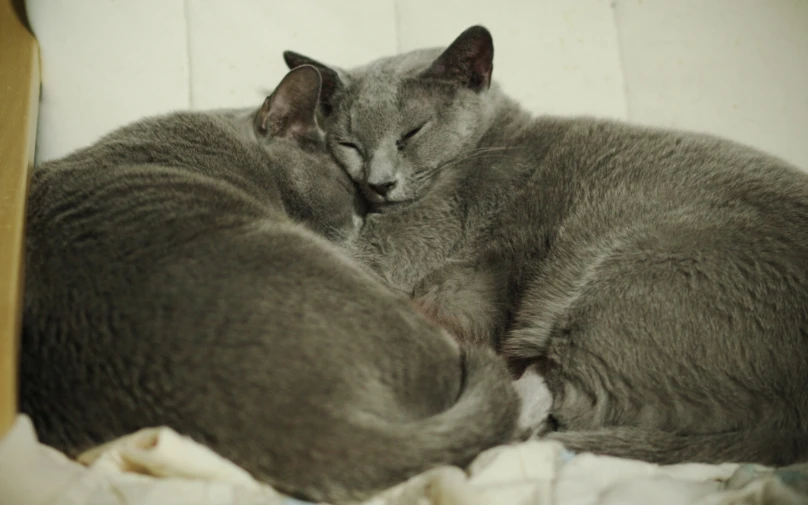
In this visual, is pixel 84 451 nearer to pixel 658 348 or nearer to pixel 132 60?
pixel 658 348

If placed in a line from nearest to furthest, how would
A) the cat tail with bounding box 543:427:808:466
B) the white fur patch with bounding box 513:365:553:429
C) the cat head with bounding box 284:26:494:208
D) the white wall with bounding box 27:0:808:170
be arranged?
the cat tail with bounding box 543:427:808:466 < the white fur patch with bounding box 513:365:553:429 < the cat head with bounding box 284:26:494:208 < the white wall with bounding box 27:0:808:170

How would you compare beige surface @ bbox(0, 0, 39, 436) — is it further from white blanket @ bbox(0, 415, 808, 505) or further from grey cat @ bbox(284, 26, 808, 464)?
grey cat @ bbox(284, 26, 808, 464)

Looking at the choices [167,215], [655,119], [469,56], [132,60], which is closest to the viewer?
[167,215]

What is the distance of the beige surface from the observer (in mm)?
970

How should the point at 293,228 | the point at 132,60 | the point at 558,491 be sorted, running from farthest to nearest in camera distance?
the point at 132,60 → the point at 293,228 → the point at 558,491

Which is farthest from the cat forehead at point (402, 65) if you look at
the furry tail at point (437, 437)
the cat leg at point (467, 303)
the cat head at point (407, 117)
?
the furry tail at point (437, 437)

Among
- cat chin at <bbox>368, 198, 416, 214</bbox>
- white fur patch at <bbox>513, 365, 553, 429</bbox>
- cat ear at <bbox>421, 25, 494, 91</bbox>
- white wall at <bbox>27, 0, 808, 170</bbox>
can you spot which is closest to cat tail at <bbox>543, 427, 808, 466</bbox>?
white fur patch at <bbox>513, 365, 553, 429</bbox>

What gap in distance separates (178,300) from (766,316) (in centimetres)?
105

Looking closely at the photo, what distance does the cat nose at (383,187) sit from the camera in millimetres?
1712

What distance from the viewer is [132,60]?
6.36 feet

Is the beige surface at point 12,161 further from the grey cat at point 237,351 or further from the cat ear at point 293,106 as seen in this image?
the cat ear at point 293,106

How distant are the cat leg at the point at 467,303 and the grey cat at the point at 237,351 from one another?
0.36 meters

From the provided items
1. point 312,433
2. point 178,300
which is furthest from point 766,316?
point 178,300

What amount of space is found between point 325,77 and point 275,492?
1151mm
